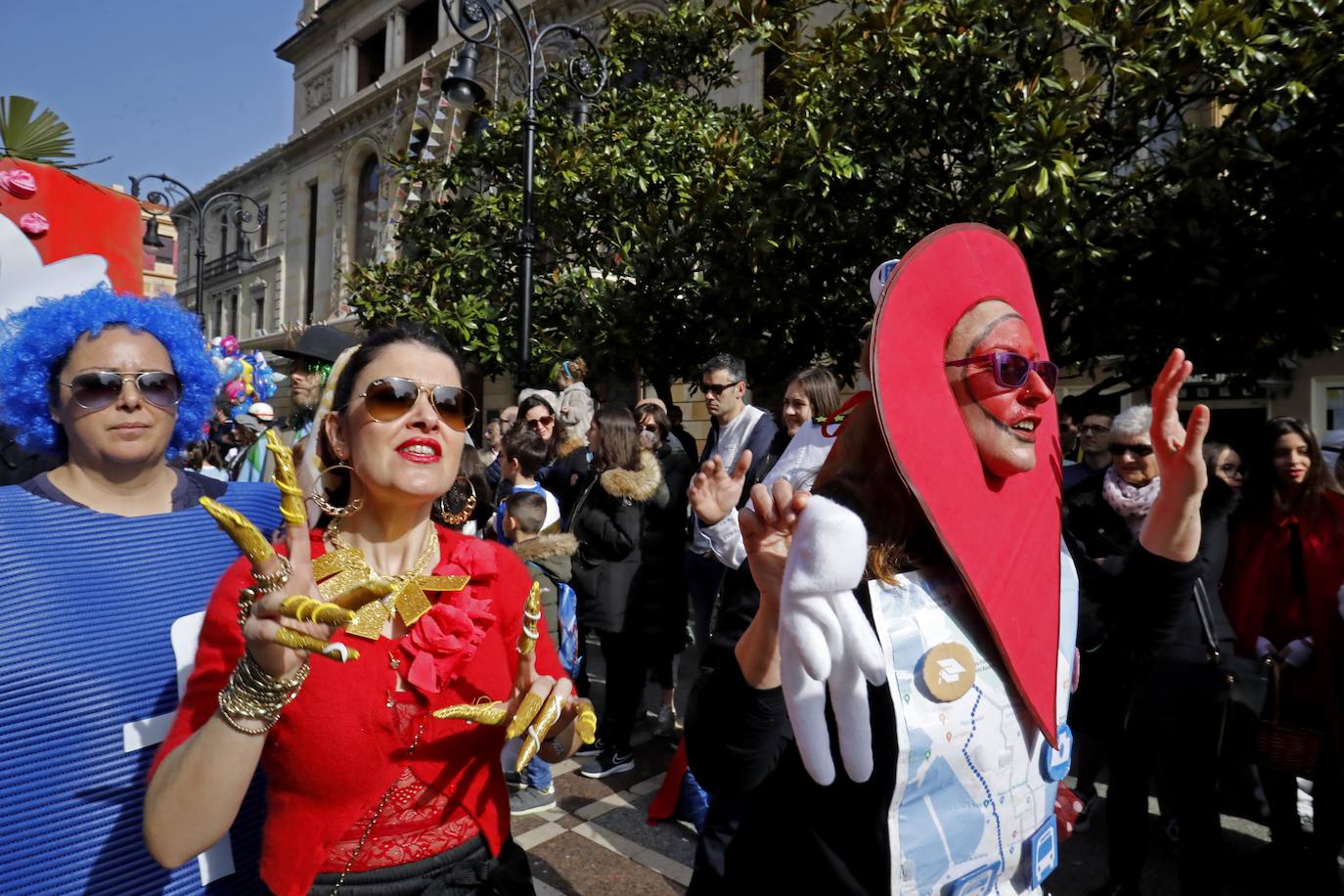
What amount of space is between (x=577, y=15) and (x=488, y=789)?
2184 cm

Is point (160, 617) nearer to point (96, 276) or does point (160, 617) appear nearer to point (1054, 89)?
point (96, 276)

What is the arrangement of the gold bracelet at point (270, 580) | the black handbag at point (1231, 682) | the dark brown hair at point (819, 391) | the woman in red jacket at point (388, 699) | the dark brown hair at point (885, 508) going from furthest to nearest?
the dark brown hair at point (819, 391)
the black handbag at point (1231, 682)
the dark brown hair at point (885, 508)
the woman in red jacket at point (388, 699)
the gold bracelet at point (270, 580)

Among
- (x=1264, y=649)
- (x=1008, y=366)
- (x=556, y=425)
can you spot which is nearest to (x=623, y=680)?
(x=556, y=425)

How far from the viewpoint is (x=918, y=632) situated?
1.36 metres

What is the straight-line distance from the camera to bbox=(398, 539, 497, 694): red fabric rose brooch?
1544 millimetres

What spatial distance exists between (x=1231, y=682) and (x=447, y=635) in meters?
3.05

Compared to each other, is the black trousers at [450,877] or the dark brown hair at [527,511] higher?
the dark brown hair at [527,511]

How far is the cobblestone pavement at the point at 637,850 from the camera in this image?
3.45m

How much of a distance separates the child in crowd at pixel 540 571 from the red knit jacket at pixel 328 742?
8.02 feet

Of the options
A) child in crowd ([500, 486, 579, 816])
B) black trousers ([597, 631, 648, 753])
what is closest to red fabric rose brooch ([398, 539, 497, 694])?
child in crowd ([500, 486, 579, 816])

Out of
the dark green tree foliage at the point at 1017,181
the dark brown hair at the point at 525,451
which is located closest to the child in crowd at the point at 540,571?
the dark brown hair at the point at 525,451

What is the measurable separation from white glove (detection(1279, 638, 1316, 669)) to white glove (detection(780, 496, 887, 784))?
3172 mm

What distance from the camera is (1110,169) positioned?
642cm

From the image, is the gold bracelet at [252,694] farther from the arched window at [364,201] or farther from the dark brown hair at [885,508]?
the arched window at [364,201]
